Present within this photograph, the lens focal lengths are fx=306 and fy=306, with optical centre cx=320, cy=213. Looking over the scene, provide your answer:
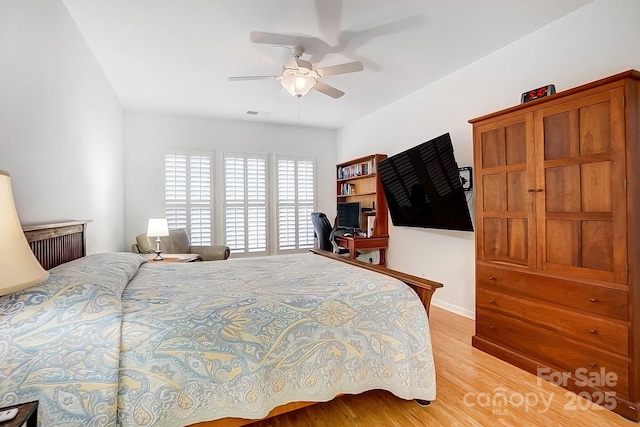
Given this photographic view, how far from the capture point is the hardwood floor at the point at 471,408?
5.64ft

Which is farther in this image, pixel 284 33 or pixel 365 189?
pixel 365 189

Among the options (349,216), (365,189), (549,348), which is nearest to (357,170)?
(365,189)

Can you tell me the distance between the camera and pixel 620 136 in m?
1.79

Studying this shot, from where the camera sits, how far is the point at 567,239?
206 cm

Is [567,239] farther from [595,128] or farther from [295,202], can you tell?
[295,202]

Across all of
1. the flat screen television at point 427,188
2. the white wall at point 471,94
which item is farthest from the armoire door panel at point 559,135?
the flat screen television at point 427,188

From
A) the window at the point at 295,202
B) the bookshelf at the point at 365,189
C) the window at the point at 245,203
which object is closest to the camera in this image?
the bookshelf at the point at 365,189

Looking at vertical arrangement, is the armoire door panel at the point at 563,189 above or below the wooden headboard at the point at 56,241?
above

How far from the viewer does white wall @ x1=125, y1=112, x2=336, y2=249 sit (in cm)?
473

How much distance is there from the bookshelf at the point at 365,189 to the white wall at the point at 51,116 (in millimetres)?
3468

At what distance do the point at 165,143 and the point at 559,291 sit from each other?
5233 millimetres

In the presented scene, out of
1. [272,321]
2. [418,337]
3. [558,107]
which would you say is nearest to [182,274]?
[272,321]

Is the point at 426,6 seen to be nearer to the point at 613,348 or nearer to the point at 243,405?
the point at 613,348

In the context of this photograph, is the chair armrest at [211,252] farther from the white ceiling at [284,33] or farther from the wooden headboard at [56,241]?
the white ceiling at [284,33]
